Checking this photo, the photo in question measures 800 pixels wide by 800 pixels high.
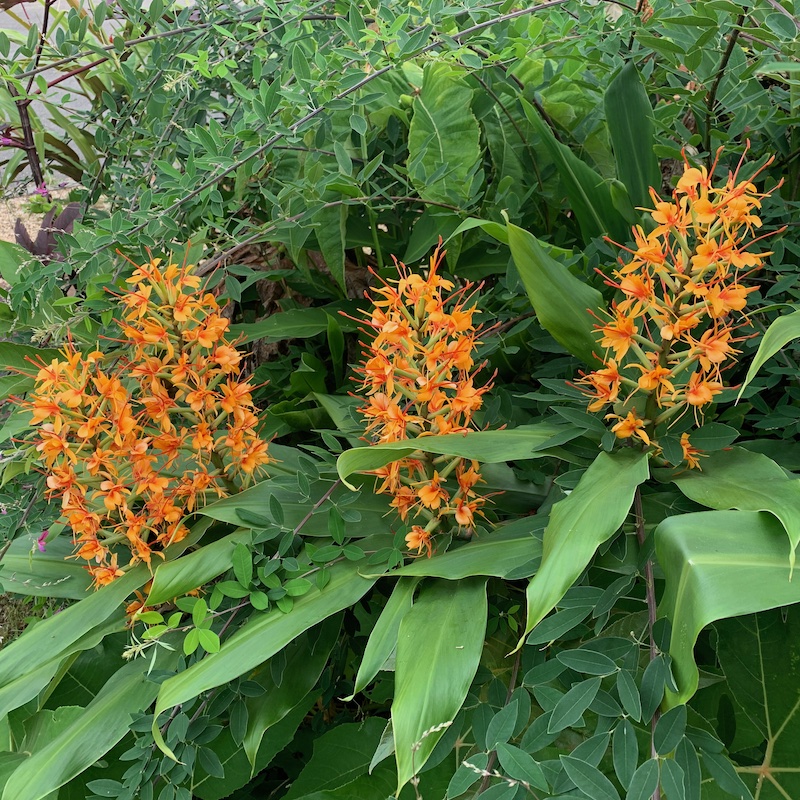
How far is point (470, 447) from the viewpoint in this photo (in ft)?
1.62

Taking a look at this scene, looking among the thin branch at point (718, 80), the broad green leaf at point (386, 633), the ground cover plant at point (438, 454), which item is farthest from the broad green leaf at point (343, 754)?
the thin branch at point (718, 80)

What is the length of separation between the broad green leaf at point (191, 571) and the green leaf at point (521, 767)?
262 mm

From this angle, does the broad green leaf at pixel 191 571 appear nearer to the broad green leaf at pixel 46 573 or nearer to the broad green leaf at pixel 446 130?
the broad green leaf at pixel 46 573

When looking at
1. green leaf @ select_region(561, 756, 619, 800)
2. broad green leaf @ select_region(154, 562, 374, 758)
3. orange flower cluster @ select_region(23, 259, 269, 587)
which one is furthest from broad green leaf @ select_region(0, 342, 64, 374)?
green leaf @ select_region(561, 756, 619, 800)

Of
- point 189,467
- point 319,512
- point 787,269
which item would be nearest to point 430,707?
point 319,512

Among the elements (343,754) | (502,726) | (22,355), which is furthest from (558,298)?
(22,355)

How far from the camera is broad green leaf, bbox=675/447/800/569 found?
0.42 m

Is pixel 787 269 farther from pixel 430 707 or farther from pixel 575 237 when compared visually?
pixel 430 707

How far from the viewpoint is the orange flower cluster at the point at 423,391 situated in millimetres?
513

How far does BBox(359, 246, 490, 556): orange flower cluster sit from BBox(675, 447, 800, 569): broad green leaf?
6.1 inches

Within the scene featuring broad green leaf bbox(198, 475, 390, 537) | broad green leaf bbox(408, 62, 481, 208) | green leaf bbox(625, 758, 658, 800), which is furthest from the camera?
broad green leaf bbox(408, 62, 481, 208)

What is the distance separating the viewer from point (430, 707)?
440 millimetres

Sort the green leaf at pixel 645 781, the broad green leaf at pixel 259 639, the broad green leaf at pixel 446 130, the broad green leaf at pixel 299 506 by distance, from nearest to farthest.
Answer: the green leaf at pixel 645 781, the broad green leaf at pixel 259 639, the broad green leaf at pixel 299 506, the broad green leaf at pixel 446 130

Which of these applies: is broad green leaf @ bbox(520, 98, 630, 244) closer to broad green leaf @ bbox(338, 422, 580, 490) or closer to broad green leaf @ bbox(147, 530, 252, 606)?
broad green leaf @ bbox(338, 422, 580, 490)
